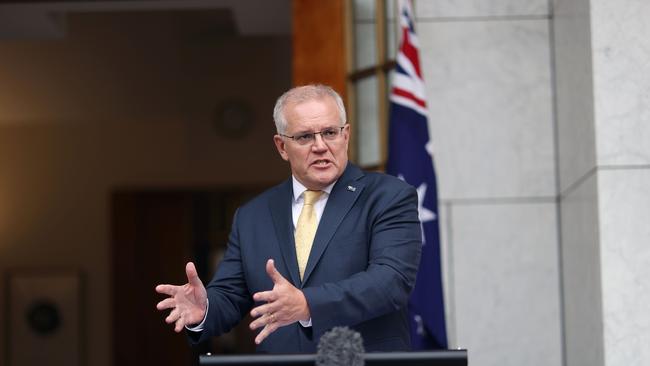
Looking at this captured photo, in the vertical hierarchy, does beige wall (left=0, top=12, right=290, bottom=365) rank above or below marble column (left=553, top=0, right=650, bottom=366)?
above

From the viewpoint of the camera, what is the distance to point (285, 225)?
289 centimetres

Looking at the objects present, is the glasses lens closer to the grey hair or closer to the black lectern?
the grey hair

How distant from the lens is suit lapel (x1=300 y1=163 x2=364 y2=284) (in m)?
2.80

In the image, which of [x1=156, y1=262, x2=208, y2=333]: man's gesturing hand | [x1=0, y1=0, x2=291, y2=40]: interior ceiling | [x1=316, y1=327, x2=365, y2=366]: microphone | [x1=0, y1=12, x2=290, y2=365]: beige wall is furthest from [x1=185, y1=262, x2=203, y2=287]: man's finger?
[x1=0, y1=12, x2=290, y2=365]: beige wall

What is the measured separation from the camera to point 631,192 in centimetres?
414

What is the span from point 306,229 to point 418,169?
5.88ft

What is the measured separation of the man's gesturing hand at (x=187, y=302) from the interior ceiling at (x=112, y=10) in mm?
4473

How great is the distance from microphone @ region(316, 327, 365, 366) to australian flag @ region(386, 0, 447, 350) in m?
2.58

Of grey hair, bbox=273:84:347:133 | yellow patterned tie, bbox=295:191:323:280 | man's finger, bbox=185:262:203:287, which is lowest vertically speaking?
man's finger, bbox=185:262:203:287

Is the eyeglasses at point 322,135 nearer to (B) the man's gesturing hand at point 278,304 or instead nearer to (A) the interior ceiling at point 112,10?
(B) the man's gesturing hand at point 278,304

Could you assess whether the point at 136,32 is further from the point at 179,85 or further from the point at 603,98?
the point at 603,98

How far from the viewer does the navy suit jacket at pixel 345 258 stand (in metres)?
2.64

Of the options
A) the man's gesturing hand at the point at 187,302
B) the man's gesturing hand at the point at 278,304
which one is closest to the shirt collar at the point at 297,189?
the man's gesturing hand at the point at 187,302

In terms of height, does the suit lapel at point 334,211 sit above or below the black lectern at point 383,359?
above
